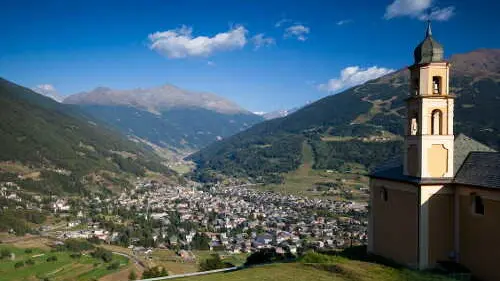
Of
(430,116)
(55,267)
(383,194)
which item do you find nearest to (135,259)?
(55,267)

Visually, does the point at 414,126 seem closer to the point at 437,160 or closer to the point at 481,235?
the point at 437,160

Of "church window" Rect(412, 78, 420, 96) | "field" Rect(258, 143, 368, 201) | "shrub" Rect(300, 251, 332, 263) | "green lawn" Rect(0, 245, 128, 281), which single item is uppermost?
"church window" Rect(412, 78, 420, 96)

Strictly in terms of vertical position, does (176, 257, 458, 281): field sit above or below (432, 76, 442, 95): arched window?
below

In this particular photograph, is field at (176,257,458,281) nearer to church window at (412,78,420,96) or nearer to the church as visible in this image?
the church

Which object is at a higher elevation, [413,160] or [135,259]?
[413,160]

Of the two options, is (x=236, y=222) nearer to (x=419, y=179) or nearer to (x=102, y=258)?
(x=102, y=258)

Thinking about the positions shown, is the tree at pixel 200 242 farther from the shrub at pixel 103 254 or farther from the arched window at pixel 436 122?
the arched window at pixel 436 122

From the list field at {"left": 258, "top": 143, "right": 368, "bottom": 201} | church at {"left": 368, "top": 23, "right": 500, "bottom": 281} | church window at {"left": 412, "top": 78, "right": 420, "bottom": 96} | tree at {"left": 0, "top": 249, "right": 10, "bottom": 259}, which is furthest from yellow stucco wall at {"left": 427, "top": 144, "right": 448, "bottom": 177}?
field at {"left": 258, "top": 143, "right": 368, "bottom": 201}

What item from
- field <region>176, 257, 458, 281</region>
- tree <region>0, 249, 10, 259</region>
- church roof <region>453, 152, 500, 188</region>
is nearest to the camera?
field <region>176, 257, 458, 281</region>
